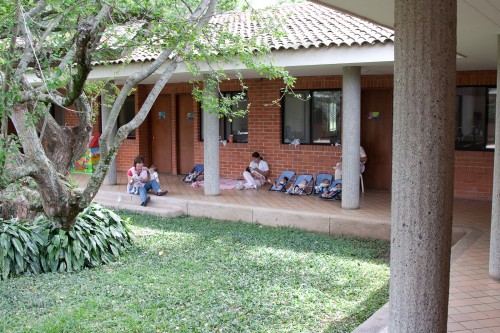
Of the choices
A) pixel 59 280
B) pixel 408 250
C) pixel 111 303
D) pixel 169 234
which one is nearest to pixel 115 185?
pixel 169 234

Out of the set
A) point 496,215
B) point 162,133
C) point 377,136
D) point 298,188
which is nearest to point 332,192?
point 298,188

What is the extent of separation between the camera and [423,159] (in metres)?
2.62

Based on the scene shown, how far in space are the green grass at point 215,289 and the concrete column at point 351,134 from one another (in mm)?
1394

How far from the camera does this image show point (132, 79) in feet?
24.2

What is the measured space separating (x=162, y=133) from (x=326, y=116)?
5785 mm

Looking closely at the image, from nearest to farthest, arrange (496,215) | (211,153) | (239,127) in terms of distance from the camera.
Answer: (496,215) → (211,153) → (239,127)

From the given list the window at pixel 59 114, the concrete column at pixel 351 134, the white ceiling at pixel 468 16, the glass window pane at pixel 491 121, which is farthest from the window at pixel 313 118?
the window at pixel 59 114

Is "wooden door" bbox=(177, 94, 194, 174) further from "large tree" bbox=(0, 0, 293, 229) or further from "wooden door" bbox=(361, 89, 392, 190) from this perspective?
"large tree" bbox=(0, 0, 293, 229)

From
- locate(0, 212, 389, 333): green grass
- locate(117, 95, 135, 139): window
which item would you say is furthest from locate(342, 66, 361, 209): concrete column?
locate(117, 95, 135, 139): window

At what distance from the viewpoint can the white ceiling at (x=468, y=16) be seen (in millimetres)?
5133

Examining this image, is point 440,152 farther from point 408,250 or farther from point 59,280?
point 59,280

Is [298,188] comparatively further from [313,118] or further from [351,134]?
[351,134]

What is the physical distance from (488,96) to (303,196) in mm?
4385

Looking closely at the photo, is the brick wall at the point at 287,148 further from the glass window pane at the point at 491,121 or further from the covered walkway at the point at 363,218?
the covered walkway at the point at 363,218
